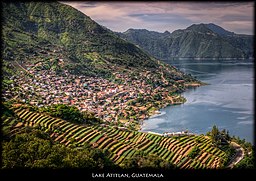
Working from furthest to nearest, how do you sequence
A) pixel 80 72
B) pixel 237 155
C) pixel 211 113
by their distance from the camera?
pixel 80 72 < pixel 211 113 < pixel 237 155

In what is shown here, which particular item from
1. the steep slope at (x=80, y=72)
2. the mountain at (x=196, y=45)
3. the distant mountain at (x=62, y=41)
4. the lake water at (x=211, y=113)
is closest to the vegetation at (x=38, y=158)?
the steep slope at (x=80, y=72)

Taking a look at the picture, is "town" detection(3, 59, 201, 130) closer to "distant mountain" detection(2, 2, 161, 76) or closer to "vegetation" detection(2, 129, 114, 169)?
"distant mountain" detection(2, 2, 161, 76)

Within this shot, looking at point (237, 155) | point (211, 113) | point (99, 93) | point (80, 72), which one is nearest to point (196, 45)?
point (80, 72)

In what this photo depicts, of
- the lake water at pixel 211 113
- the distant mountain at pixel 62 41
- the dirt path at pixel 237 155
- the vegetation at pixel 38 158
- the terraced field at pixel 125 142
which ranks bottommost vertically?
the lake water at pixel 211 113

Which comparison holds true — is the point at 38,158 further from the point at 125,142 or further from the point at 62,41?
the point at 62,41

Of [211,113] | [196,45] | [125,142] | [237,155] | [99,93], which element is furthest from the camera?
[196,45]

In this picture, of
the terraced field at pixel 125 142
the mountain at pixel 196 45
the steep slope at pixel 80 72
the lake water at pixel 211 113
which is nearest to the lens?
the terraced field at pixel 125 142

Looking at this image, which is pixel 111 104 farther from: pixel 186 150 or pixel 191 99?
pixel 186 150

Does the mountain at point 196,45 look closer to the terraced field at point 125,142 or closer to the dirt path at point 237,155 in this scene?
the dirt path at point 237,155
